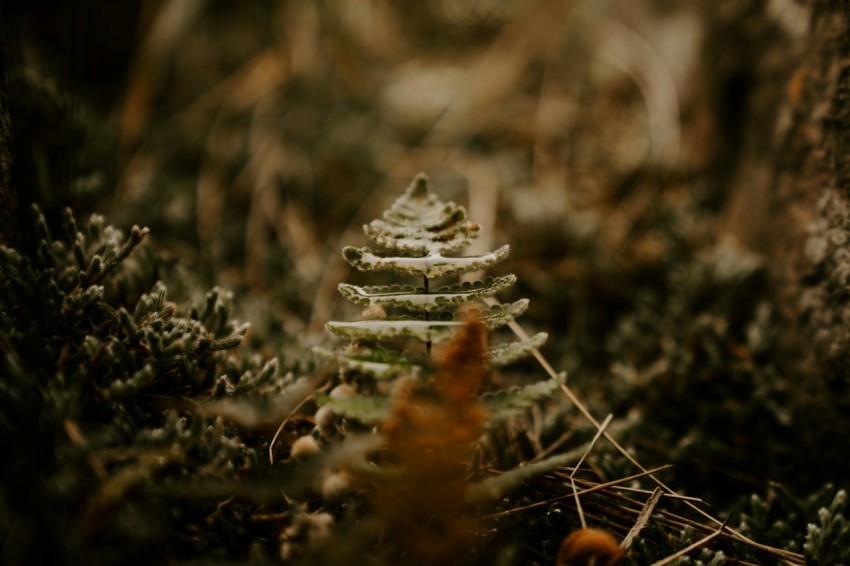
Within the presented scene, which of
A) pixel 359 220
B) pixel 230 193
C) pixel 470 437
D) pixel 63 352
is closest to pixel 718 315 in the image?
pixel 470 437

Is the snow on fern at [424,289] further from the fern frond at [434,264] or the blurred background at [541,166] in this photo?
the blurred background at [541,166]

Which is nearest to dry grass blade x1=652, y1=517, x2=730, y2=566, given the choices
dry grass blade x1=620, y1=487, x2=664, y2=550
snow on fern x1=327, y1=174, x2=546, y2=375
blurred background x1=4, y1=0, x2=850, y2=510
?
dry grass blade x1=620, y1=487, x2=664, y2=550

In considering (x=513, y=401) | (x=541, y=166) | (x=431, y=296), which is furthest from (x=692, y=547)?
(x=541, y=166)

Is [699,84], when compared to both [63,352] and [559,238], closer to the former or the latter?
[559,238]

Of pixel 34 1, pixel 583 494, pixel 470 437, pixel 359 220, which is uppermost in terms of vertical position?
pixel 34 1

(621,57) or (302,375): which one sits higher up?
(621,57)

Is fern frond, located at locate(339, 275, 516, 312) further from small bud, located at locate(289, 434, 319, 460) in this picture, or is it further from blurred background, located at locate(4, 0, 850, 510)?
blurred background, located at locate(4, 0, 850, 510)

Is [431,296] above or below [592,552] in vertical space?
above

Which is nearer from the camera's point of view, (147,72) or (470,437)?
(470,437)

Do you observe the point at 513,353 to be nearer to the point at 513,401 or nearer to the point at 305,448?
the point at 513,401
